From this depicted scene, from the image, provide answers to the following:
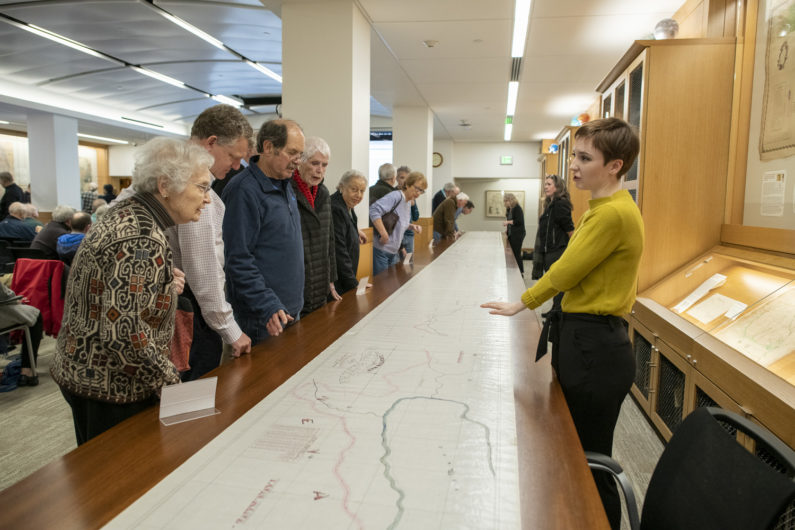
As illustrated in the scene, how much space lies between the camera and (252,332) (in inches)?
86.7

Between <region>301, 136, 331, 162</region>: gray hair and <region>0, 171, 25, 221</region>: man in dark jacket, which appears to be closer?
<region>301, 136, 331, 162</region>: gray hair

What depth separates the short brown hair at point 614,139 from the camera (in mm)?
1628

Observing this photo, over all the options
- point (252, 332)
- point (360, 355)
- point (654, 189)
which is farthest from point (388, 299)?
point (654, 189)

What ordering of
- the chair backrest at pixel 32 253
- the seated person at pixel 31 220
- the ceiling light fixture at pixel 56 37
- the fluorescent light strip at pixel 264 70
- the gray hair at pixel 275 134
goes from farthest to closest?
the fluorescent light strip at pixel 264 70 → the seated person at pixel 31 220 → the ceiling light fixture at pixel 56 37 → the chair backrest at pixel 32 253 → the gray hair at pixel 275 134

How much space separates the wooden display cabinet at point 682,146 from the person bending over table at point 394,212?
68.4 inches

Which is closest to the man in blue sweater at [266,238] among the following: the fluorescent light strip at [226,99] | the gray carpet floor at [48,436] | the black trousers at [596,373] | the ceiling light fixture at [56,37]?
the black trousers at [596,373]

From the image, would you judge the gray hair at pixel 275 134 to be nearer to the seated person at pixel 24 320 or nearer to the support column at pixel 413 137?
the seated person at pixel 24 320

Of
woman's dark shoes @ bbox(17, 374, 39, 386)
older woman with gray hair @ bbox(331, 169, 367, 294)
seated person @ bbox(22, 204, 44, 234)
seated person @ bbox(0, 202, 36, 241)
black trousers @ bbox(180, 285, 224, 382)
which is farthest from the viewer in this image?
seated person @ bbox(22, 204, 44, 234)

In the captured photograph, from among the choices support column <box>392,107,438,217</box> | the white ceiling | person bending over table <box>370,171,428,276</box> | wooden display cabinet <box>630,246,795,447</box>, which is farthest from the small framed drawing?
wooden display cabinet <box>630,246,795,447</box>

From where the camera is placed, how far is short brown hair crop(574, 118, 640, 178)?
1.63 metres

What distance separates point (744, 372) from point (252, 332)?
195cm

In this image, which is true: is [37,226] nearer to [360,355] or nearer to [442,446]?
[360,355]

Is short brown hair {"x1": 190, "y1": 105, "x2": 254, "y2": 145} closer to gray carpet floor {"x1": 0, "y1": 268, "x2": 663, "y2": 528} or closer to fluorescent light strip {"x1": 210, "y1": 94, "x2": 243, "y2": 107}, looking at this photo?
gray carpet floor {"x1": 0, "y1": 268, "x2": 663, "y2": 528}

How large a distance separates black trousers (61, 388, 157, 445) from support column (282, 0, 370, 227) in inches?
136
